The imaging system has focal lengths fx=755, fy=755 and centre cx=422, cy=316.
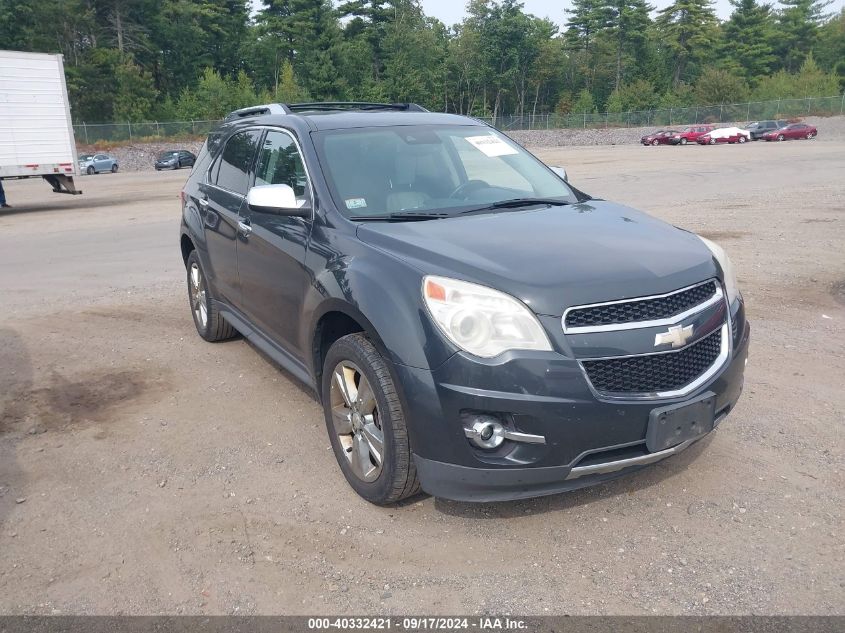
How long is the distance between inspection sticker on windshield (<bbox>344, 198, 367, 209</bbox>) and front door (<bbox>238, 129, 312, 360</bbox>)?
0.76 feet

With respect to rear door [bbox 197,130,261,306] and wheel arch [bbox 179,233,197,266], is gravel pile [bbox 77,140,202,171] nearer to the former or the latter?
wheel arch [bbox 179,233,197,266]

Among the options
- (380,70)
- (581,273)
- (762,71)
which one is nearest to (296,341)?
(581,273)

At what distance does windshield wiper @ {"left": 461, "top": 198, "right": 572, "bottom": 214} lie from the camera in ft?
14.0

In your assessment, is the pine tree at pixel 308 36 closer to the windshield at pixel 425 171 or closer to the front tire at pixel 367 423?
the windshield at pixel 425 171

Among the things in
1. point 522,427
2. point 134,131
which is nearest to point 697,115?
point 134,131

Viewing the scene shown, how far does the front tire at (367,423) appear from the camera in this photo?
132 inches

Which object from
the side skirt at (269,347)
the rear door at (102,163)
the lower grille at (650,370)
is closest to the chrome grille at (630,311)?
the lower grille at (650,370)

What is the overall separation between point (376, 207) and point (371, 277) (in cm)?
79

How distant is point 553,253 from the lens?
343 centimetres

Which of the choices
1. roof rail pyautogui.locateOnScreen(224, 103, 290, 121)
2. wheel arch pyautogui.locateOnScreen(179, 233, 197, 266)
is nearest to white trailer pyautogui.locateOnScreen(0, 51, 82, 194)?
wheel arch pyautogui.locateOnScreen(179, 233, 197, 266)

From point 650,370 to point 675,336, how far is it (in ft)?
0.64

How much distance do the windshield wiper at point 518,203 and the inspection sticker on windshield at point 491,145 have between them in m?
0.62

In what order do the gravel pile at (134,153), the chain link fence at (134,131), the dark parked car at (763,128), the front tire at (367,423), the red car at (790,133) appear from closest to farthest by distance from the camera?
the front tire at (367,423) < the gravel pile at (134,153) < the red car at (790,133) < the dark parked car at (763,128) < the chain link fence at (134,131)

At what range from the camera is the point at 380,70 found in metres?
87.0
